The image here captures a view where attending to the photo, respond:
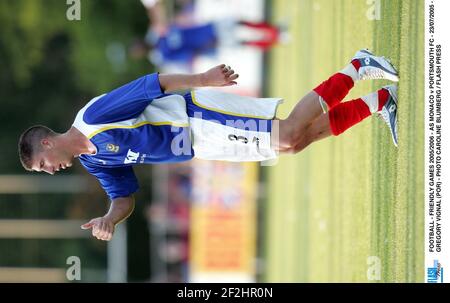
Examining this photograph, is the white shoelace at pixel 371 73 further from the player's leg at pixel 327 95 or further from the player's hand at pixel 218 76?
the player's hand at pixel 218 76

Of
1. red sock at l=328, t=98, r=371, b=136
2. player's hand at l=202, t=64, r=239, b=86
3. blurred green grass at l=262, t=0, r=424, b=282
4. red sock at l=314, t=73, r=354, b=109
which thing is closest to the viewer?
player's hand at l=202, t=64, r=239, b=86

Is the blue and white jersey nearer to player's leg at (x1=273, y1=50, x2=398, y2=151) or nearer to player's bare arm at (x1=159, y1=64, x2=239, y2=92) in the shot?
player's bare arm at (x1=159, y1=64, x2=239, y2=92)

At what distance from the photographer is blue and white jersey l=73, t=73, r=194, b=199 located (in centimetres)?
442

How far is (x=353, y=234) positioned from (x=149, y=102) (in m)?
2.25

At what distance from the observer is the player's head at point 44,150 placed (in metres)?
4.48

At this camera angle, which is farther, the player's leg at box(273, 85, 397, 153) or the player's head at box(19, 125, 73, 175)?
the player's leg at box(273, 85, 397, 153)

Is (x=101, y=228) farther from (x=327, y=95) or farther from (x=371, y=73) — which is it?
(x=371, y=73)

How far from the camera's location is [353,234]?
6.02m

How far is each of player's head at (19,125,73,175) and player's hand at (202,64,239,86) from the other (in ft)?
3.06

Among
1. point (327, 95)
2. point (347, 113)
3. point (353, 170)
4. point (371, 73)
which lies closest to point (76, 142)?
point (327, 95)

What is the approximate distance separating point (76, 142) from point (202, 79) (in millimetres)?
846

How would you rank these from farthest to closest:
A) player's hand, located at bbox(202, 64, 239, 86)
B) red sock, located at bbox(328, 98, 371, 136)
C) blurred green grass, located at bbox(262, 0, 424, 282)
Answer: blurred green grass, located at bbox(262, 0, 424, 282), red sock, located at bbox(328, 98, 371, 136), player's hand, located at bbox(202, 64, 239, 86)

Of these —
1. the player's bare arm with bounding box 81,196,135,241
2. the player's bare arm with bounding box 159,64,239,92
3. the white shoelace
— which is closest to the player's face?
the player's bare arm with bounding box 81,196,135,241

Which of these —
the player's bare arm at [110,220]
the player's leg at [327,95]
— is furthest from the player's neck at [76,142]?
the player's leg at [327,95]
